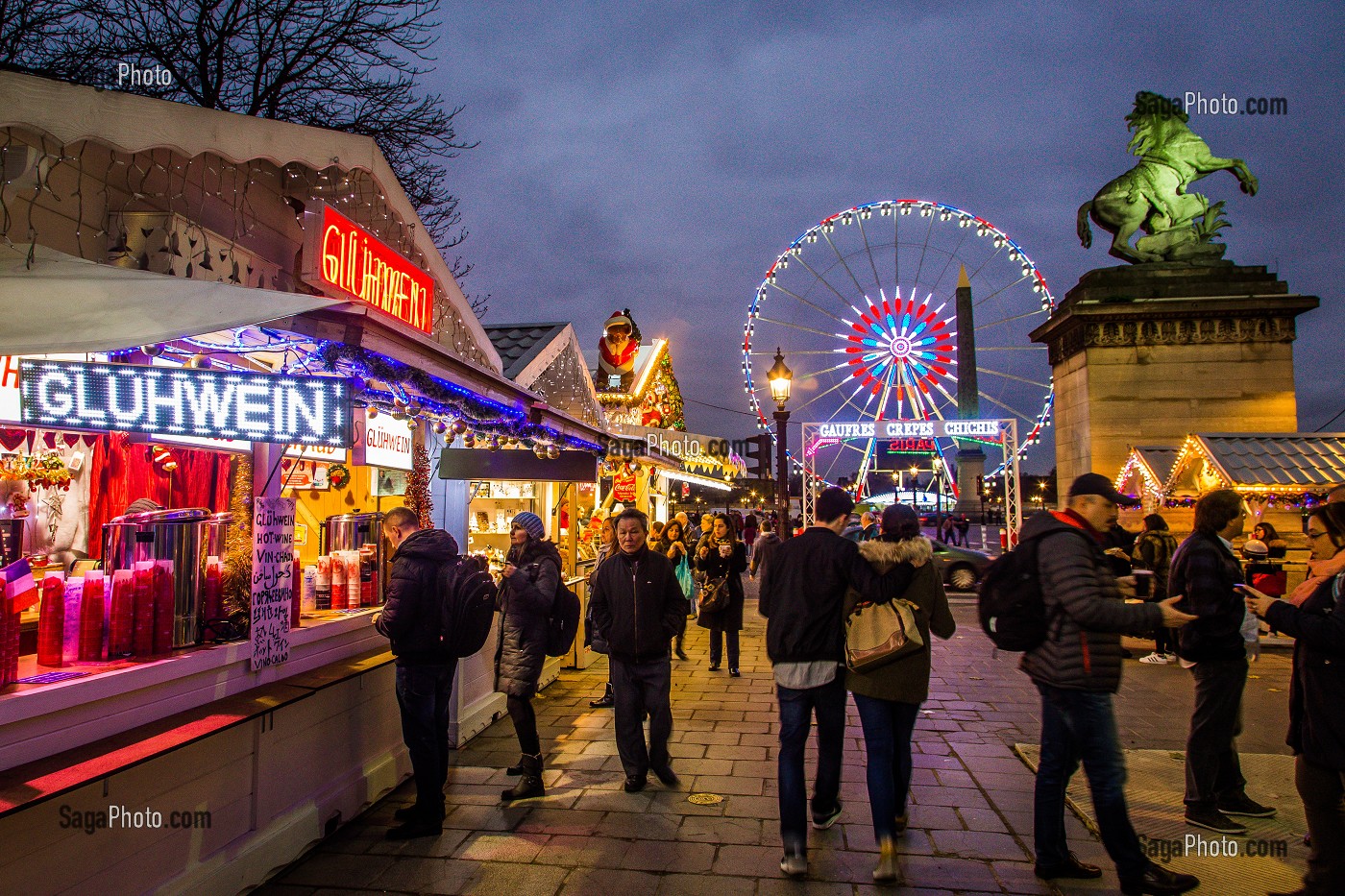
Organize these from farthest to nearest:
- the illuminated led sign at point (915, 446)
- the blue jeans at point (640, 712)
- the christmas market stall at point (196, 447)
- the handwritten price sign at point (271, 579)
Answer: the illuminated led sign at point (915, 446) < the blue jeans at point (640, 712) < the handwritten price sign at point (271, 579) < the christmas market stall at point (196, 447)

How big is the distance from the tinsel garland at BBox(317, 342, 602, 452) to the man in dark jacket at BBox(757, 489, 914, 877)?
2362mm

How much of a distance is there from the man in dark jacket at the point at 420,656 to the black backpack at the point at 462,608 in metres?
0.04

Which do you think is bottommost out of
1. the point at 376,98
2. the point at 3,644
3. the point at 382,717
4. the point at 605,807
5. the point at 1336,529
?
the point at 605,807

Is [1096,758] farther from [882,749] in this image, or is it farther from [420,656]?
[420,656]

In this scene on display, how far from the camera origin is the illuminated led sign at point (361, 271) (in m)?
4.98

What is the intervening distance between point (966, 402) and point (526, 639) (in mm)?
59433

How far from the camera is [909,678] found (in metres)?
3.72

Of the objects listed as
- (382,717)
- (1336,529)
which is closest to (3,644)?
(382,717)

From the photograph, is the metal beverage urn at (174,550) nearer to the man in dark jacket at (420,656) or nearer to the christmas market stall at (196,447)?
the christmas market stall at (196,447)

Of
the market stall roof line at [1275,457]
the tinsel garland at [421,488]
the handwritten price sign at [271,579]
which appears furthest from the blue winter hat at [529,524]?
the market stall roof line at [1275,457]

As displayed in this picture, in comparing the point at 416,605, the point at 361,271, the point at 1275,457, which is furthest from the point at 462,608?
the point at 1275,457

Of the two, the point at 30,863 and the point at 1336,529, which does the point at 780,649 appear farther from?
the point at 30,863

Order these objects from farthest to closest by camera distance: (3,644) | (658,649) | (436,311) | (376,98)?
1. (376,98)
2. (436,311)
3. (658,649)
4. (3,644)

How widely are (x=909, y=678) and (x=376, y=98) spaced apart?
15782 mm
